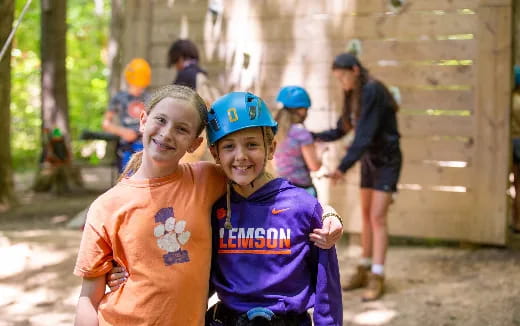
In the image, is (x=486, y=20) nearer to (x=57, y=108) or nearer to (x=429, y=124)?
(x=429, y=124)

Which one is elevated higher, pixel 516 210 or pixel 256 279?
pixel 256 279

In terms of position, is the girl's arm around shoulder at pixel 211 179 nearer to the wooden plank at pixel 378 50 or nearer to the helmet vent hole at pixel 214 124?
the helmet vent hole at pixel 214 124

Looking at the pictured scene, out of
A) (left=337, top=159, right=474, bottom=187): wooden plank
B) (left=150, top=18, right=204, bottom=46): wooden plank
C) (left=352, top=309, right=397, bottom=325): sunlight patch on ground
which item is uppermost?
(left=150, top=18, right=204, bottom=46): wooden plank

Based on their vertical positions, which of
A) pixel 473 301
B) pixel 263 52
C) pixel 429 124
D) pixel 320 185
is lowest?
pixel 473 301

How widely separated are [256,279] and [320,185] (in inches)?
206

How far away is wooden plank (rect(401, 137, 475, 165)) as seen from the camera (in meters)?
6.94

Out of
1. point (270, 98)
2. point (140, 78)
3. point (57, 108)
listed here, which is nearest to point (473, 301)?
point (270, 98)

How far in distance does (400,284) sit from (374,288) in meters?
0.49

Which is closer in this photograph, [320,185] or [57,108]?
[320,185]

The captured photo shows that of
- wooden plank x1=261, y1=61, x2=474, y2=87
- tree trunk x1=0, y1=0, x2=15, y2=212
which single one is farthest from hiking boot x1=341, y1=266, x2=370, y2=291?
tree trunk x1=0, y1=0, x2=15, y2=212

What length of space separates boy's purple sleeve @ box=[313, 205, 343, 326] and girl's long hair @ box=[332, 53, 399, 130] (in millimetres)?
3378

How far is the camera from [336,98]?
24.3 ft

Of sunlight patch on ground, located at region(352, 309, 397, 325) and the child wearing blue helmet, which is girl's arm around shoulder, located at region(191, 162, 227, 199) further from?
sunlight patch on ground, located at region(352, 309, 397, 325)

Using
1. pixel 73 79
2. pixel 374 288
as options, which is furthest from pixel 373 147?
pixel 73 79
